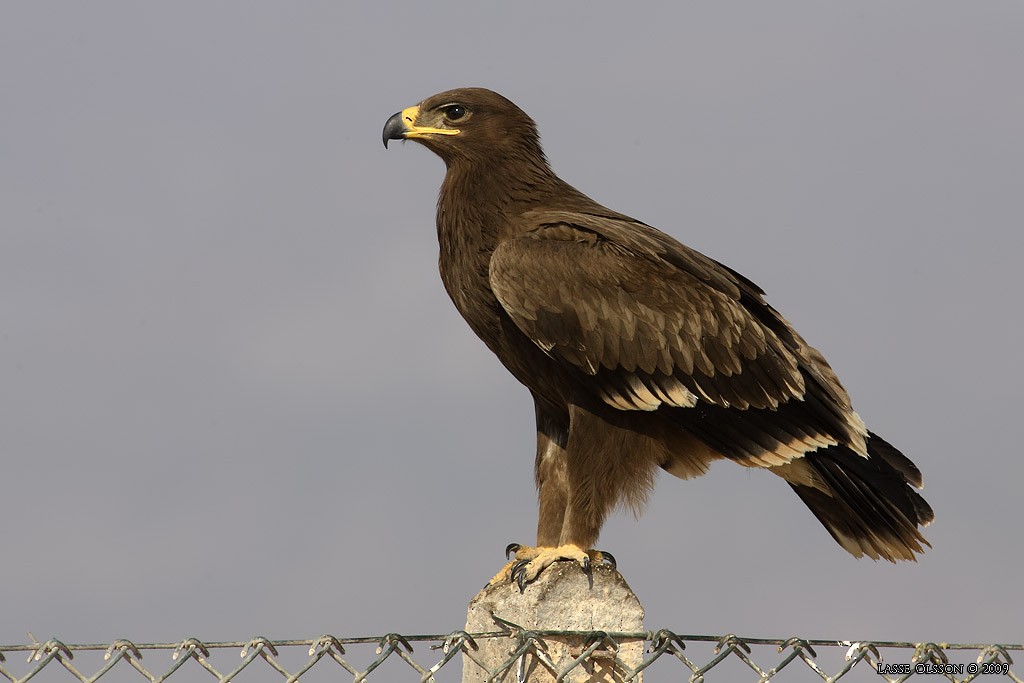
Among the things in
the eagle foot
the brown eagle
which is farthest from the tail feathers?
the eagle foot

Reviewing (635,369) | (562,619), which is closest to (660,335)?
(635,369)

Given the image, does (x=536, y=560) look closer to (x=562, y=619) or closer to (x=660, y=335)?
(x=562, y=619)

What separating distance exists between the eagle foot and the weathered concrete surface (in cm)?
6

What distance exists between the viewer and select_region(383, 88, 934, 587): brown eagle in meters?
4.57

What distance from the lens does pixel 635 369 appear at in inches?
182

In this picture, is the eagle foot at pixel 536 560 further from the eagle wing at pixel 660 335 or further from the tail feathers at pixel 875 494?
the tail feathers at pixel 875 494

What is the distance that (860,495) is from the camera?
481 cm

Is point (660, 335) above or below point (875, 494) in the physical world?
above

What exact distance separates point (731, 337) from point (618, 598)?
1738mm

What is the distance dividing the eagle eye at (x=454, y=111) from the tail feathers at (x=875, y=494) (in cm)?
204

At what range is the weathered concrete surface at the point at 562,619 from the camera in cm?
322

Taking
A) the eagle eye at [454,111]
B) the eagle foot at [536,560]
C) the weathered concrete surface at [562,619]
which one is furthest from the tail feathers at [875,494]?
the eagle eye at [454,111]

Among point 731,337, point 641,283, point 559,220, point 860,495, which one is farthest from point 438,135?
point 860,495

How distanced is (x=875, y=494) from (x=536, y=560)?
1.55m
